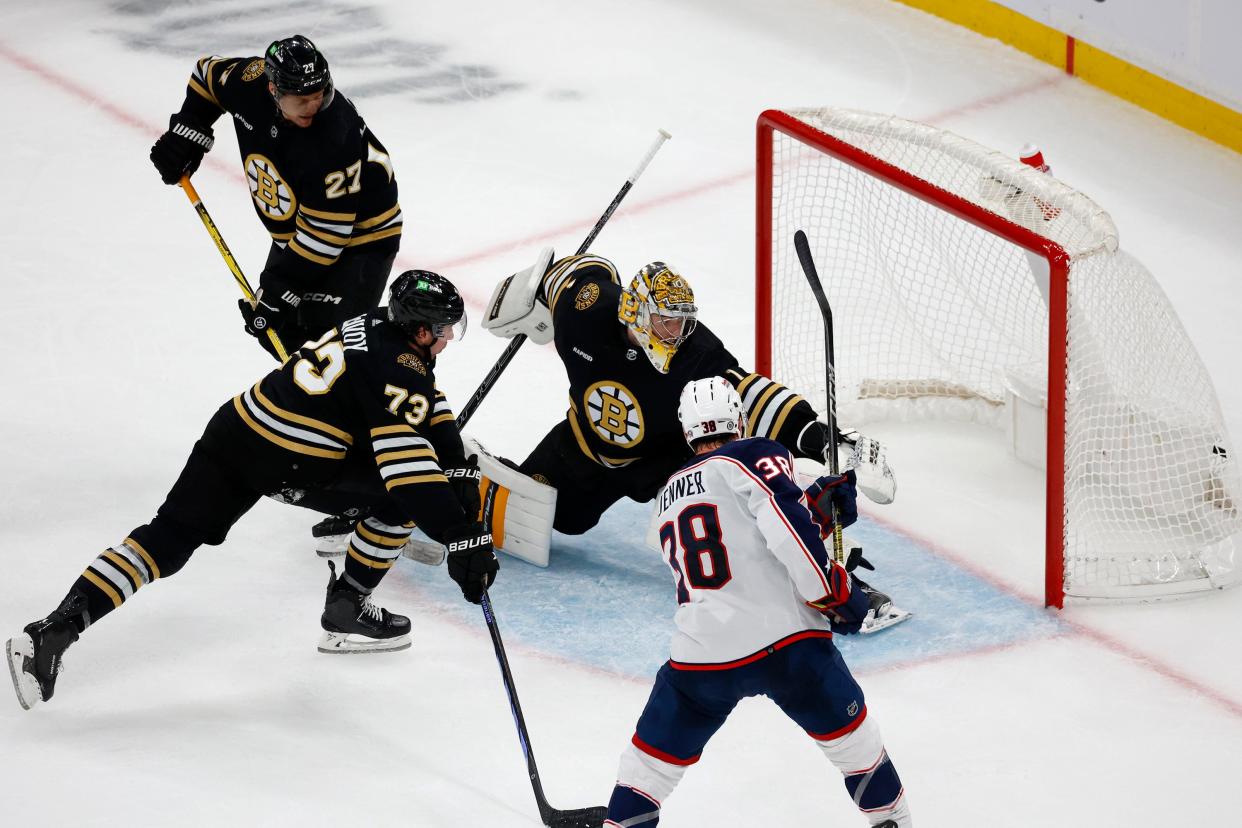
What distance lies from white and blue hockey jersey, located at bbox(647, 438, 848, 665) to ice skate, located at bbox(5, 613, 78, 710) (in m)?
1.30

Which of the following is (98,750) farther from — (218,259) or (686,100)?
(686,100)

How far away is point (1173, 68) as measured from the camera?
6242 mm

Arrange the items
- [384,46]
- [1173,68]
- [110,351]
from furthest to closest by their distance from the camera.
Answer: [384,46], [1173,68], [110,351]

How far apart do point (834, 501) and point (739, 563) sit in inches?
9.3

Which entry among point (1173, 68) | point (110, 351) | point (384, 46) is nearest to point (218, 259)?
point (110, 351)

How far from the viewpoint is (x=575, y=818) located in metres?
3.25

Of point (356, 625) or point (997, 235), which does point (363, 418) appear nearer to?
point (356, 625)

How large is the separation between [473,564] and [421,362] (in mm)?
412

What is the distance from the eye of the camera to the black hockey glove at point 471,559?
3373mm

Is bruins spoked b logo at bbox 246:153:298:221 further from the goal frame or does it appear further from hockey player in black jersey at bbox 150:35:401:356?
the goal frame

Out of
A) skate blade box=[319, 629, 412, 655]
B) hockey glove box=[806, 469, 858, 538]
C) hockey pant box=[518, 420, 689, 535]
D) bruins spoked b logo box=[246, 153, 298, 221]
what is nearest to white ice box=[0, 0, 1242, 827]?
skate blade box=[319, 629, 412, 655]

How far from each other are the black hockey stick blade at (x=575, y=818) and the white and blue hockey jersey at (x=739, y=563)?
0.46 m

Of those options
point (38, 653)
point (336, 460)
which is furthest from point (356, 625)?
point (38, 653)

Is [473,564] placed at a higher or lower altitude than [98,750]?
higher
